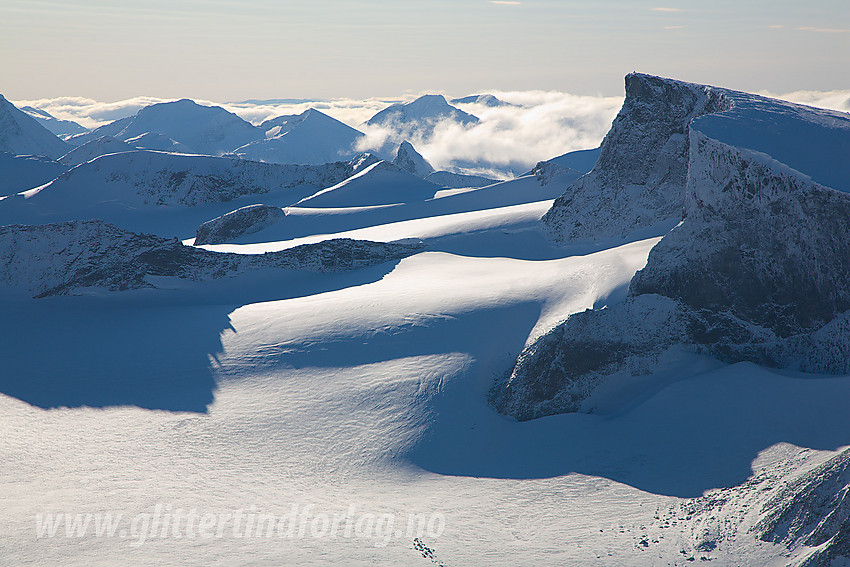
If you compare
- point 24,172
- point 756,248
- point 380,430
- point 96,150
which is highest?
point 96,150

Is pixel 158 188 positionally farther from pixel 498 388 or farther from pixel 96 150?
pixel 498 388

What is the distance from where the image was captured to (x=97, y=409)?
67.6ft

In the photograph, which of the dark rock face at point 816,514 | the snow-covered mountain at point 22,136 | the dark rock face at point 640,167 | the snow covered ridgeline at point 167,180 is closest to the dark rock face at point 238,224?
the snow covered ridgeline at point 167,180

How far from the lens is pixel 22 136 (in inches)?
6265

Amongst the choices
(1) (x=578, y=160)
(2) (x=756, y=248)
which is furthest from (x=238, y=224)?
(1) (x=578, y=160)

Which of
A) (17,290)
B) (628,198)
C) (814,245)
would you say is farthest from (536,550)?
(17,290)

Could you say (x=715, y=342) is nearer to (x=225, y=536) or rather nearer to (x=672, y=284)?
(x=672, y=284)

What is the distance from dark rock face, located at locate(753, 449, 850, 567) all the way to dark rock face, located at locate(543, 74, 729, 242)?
18248 mm

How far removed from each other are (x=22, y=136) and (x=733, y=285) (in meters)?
188

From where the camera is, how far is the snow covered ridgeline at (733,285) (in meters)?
16.2

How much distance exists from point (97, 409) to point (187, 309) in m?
8.76

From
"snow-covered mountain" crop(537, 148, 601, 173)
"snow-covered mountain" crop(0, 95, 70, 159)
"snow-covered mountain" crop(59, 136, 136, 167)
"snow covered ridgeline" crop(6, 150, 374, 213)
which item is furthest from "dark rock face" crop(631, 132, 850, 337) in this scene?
"snow-covered mountain" crop(0, 95, 70, 159)

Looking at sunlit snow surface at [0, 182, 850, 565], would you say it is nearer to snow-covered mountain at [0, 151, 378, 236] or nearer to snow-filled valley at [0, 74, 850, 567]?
snow-filled valley at [0, 74, 850, 567]

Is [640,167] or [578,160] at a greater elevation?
[578,160]
